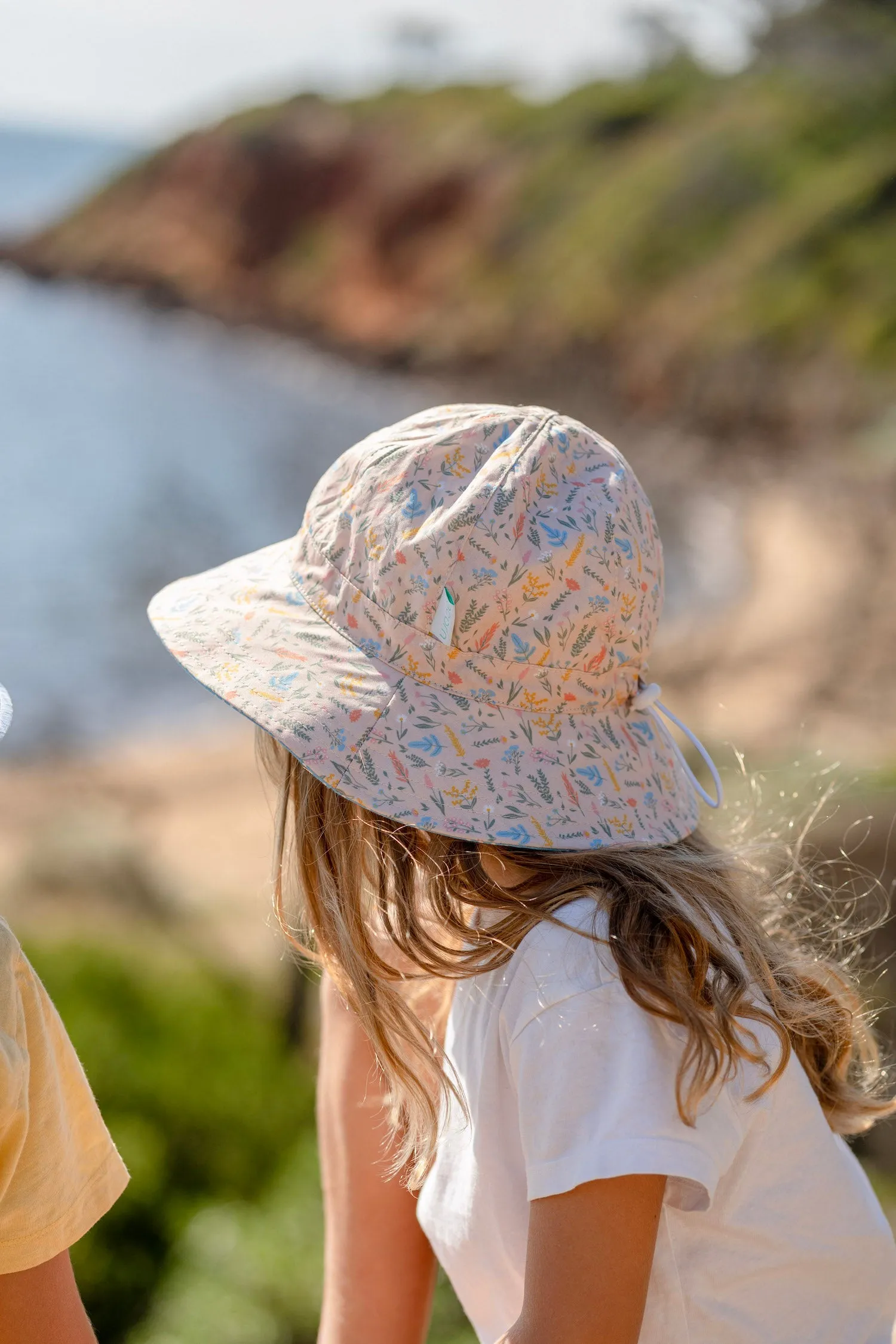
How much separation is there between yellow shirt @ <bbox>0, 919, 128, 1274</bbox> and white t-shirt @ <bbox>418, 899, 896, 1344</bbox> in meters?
0.32

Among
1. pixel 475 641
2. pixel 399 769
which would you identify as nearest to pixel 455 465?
pixel 475 641

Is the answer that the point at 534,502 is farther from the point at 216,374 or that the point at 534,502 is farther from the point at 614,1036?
the point at 216,374

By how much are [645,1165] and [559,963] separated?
16 centimetres

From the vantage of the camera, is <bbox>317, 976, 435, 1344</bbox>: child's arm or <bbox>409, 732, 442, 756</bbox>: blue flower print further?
<bbox>317, 976, 435, 1344</bbox>: child's arm

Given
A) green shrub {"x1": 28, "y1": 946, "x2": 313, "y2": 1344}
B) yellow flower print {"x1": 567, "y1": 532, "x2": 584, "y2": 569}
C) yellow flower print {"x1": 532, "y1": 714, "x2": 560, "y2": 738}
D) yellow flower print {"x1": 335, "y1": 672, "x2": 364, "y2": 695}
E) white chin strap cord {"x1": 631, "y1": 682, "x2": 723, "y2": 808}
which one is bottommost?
green shrub {"x1": 28, "y1": 946, "x2": 313, "y2": 1344}

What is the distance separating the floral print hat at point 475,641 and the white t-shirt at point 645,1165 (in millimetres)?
120

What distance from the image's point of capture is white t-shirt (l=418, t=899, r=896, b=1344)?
3.05ft

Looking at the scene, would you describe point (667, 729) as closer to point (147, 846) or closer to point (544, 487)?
point (544, 487)

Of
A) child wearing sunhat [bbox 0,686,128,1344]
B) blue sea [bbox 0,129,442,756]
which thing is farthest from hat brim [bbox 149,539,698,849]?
blue sea [bbox 0,129,442,756]

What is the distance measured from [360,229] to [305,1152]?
29086mm

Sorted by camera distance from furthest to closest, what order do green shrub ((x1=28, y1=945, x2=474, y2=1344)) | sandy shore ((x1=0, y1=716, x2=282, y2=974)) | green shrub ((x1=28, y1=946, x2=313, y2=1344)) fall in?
1. sandy shore ((x1=0, y1=716, x2=282, y2=974))
2. green shrub ((x1=28, y1=946, x2=313, y2=1344))
3. green shrub ((x1=28, y1=945, x2=474, y2=1344))

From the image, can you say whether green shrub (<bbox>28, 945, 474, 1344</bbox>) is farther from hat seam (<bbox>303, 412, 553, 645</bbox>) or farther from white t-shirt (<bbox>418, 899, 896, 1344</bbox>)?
hat seam (<bbox>303, 412, 553, 645</bbox>)

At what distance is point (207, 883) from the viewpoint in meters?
7.18

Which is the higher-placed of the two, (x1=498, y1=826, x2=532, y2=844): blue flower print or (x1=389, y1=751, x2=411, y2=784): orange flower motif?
(x1=389, y1=751, x2=411, y2=784): orange flower motif
